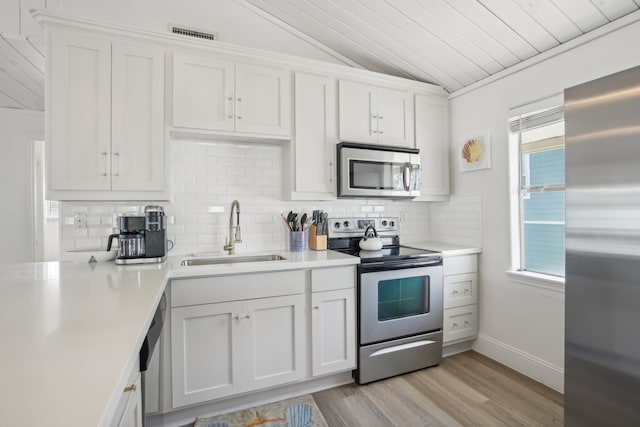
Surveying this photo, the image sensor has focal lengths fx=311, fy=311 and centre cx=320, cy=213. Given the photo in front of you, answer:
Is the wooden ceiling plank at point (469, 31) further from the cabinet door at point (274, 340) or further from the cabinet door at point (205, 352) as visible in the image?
the cabinet door at point (205, 352)

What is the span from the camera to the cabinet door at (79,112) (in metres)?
1.87

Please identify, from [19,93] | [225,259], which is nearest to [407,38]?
[225,259]

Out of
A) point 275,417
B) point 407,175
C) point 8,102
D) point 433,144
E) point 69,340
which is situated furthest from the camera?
point 8,102

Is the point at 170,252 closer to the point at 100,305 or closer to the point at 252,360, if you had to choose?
the point at 252,360

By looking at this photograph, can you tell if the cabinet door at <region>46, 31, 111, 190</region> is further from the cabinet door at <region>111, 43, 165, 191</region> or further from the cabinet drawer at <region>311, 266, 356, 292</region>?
the cabinet drawer at <region>311, 266, 356, 292</region>

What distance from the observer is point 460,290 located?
2707 mm

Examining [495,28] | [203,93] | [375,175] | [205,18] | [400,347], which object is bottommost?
[400,347]

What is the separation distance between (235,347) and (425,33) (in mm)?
2630

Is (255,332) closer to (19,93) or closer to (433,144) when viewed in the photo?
(433,144)

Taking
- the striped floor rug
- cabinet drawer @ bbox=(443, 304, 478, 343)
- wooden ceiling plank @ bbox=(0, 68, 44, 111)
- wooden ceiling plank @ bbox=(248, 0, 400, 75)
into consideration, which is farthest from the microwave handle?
wooden ceiling plank @ bbox=(0, 68, 44, 111)

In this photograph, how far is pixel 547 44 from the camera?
2.17m

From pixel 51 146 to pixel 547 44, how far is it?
3308mm

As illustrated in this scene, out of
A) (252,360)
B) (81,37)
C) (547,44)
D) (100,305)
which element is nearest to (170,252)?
(252,360)

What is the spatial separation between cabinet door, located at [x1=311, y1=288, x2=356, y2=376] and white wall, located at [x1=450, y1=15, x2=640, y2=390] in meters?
1.33
